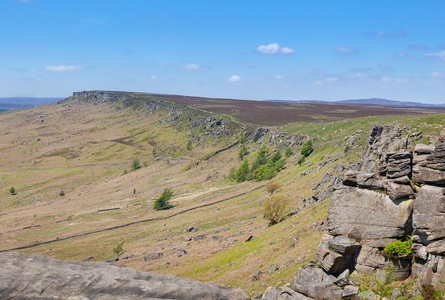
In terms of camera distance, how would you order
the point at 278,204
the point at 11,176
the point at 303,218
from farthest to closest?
1. the point at 11,176
2. the point at 278,204
3. the point at 303,218

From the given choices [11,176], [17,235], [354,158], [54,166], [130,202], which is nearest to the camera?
[354,158]

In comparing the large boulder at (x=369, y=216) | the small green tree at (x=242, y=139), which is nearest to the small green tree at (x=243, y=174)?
the small green tree at (x=242, y=139)

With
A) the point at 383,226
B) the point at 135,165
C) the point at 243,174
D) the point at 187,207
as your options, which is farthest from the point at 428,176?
the point at 135,165

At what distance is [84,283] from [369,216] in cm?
2247

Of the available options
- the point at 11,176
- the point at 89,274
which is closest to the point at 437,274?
the point at 89,274

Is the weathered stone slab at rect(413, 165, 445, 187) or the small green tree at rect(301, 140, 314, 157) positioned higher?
the weathered stone slab at rect(413, 165, 445, 187)

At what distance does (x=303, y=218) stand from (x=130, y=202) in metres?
77.6

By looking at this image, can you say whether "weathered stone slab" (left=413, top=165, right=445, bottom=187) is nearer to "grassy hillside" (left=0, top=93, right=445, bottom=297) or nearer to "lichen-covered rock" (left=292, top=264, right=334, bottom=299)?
"lichen-covered rock" (left=292, top=264, right=334, bottom=299)

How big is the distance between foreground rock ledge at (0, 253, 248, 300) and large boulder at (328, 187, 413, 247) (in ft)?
38.0

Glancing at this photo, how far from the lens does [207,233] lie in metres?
67.6

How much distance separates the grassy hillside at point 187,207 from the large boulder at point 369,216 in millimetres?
9887

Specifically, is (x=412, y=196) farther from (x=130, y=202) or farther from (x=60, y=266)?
(x=130, y=202)

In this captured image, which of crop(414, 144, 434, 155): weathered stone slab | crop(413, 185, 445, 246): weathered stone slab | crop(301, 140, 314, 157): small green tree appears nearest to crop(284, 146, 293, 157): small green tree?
crop(301, 140, 314, 157): small green tree

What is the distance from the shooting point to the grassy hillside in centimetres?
4559
